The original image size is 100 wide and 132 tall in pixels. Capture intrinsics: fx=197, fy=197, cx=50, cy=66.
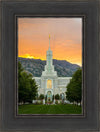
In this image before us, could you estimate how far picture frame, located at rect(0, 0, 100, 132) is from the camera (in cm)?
243

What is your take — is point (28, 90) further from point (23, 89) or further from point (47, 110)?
point (47, 110)

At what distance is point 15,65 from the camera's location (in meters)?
2.45

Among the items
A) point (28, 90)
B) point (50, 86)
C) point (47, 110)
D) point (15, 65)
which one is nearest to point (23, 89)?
point (28, 90)

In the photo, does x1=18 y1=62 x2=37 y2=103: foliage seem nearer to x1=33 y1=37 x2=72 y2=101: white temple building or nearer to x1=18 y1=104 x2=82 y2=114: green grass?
x1=18 y1=104 x2=82 y2=114: green grass

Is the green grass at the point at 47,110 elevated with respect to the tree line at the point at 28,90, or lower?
lower

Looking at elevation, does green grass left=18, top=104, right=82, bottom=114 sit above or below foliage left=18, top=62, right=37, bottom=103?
below

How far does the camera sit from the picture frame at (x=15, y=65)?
2434mm

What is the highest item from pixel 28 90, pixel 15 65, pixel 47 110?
pixel 15 65

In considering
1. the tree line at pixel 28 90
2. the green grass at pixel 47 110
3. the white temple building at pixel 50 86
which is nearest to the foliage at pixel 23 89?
the tree line at pixel 28 90

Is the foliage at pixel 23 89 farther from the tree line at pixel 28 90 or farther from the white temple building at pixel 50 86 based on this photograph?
the white temple building at pixel 50 86

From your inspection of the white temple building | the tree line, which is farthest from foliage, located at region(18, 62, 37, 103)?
the white temple building

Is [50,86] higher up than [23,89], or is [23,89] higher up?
[23,89]

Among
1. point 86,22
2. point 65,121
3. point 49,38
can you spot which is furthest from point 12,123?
point 49,38

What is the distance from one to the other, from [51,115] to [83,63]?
2.52ft
